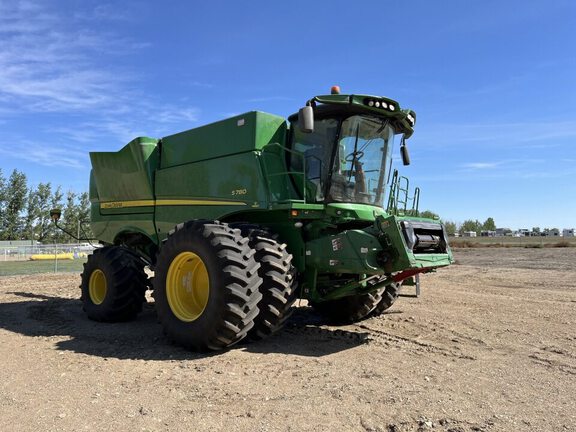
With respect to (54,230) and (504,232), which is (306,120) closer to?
(54,230)

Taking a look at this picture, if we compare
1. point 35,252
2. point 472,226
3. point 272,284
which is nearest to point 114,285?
point 272,284

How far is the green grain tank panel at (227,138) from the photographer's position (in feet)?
22.3

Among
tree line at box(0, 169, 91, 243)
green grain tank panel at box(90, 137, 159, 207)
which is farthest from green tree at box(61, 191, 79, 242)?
green grain tank panel at box(90, 137, 159, 207)

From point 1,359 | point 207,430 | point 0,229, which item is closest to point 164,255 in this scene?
point 1,359

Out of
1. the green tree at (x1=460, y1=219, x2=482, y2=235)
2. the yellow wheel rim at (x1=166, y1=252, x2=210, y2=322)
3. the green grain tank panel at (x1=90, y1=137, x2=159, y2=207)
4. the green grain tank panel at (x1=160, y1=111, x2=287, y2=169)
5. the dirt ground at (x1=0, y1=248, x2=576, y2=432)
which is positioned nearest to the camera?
the dirt ground at (x1=0, y1=248, x2=576, y2=432)

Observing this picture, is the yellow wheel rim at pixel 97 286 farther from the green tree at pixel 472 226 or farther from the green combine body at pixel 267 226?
the green tree at pixel 472 226

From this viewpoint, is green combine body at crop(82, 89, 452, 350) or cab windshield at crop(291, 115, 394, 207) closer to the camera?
green combine body at crop(82, 89, 452, 350)

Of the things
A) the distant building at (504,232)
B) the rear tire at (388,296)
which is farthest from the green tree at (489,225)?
the rear tire at (388,296)

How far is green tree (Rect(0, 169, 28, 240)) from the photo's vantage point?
207 feet

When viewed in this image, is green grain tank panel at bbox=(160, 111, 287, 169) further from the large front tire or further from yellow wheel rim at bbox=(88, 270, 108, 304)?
yellow wheel rim at bbox=(88, 270, 108, 304)

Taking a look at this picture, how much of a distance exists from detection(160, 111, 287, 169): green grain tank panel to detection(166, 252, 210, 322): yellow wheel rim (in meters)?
1.78

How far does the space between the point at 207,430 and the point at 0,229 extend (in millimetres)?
69418

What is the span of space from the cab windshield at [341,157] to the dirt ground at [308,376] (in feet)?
6.69

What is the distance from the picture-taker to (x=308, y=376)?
4750mm
